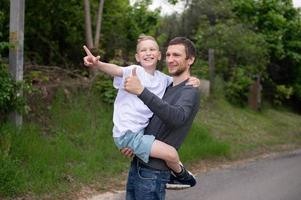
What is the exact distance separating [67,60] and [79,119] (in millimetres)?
2524

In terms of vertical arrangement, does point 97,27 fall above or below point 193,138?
above

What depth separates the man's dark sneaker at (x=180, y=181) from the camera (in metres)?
3.75

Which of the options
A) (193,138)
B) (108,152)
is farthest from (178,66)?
(193,138)

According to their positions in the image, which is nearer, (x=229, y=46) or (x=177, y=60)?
(x=177, y=60)

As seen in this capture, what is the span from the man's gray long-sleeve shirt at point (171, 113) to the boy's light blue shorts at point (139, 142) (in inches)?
2.8

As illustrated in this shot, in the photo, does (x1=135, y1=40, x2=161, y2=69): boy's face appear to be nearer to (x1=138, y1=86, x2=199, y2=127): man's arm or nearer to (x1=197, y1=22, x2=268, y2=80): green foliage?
(x1=138, y1=86, x2=199, y2=127): man's arm

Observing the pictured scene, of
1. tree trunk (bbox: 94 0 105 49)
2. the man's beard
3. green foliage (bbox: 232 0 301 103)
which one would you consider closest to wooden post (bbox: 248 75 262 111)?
green foliage (bbox: 232 0 301 103)

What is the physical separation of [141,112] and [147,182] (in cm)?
47

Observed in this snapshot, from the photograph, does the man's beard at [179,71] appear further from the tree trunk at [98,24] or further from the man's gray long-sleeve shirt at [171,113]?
the tree trunk at [98,24]

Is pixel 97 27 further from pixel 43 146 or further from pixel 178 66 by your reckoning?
pixel 178 66

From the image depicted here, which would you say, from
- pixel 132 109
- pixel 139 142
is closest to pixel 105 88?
pixel 132 109

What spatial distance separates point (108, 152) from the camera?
8.91 m

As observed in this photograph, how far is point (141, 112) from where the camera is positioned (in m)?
3.53

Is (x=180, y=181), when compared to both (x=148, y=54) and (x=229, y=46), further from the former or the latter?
(x=229, y=46)
